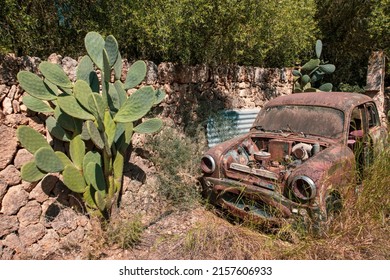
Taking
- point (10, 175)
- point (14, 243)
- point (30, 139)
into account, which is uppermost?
point (30, 139)

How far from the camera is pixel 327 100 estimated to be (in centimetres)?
432

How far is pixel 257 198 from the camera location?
343 cm

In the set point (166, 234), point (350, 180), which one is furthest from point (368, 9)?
point (166, 234)

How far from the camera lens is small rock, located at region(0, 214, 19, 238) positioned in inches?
124

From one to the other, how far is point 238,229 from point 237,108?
12.8 feet

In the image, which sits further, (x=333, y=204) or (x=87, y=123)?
(x=333, y=204)

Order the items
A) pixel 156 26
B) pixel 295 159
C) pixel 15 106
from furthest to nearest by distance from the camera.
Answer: pixel 156 26 → pixel 295 159 → pixel 15 106

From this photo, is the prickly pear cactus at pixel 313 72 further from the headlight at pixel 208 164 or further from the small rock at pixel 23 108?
the small rock at pixel 23 108

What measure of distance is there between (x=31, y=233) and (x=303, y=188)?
3046 millimetres

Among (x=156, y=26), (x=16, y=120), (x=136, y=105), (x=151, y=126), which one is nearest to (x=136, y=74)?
(x=136, y=105)

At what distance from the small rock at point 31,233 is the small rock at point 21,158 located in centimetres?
70

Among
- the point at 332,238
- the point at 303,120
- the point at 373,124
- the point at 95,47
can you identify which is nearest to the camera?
the point at 332,238

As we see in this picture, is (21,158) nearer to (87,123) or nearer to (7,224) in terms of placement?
(7,224)
